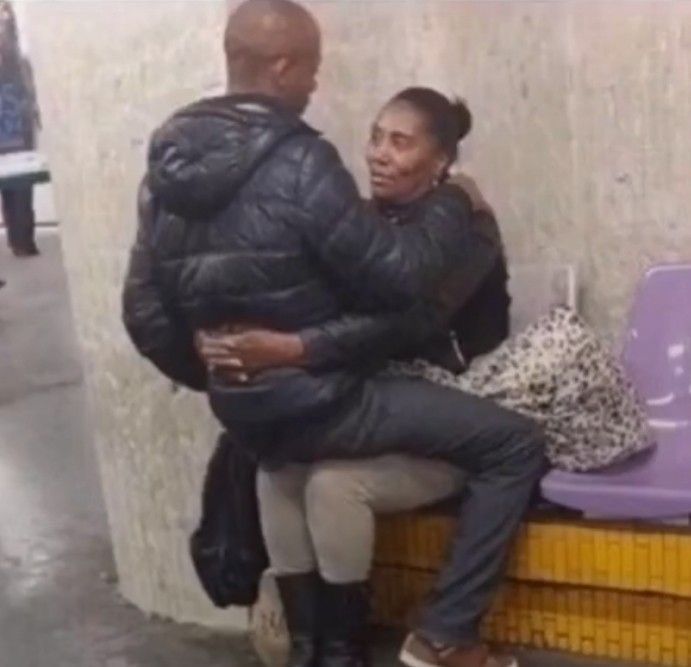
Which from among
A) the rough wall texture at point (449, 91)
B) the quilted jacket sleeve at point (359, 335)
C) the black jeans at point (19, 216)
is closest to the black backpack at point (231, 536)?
the rough wall texture at point (449, 91)

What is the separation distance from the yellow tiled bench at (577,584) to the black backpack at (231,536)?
28cm

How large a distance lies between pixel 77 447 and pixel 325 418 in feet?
8.54

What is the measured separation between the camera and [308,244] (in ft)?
8.31

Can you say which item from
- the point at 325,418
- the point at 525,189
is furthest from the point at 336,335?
the point at 525,189

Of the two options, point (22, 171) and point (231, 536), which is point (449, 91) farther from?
point (22, 171)

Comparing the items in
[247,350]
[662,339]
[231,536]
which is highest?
[247,350]

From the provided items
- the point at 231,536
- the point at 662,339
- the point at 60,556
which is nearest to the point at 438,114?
the point at 662,339

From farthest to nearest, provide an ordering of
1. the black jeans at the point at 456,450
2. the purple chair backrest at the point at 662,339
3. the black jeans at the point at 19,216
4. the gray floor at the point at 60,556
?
the black jeans at the point at 19,216 < the gray floor at the point at 60,556 < the purple chair backrest at the point at 662,339 < the black jeans at the point at 456,450

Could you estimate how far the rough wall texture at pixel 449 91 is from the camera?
309 cm

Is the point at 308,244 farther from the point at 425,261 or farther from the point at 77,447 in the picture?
the point at 77,447

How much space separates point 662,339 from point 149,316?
119cm

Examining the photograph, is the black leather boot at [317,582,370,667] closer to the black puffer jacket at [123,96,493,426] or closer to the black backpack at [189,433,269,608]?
the black backpack at [189,433,269,608]

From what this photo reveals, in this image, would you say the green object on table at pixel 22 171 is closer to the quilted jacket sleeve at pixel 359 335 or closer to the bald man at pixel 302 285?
the bald man at pixel 302 285

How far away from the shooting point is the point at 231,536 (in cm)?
302
